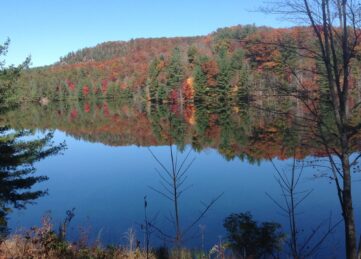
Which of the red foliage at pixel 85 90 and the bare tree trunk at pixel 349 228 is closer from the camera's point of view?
the bare tree trunk at pixel 349 228

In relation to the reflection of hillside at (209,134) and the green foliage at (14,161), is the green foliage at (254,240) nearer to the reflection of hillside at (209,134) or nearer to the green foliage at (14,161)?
the green foliage at (14,161)

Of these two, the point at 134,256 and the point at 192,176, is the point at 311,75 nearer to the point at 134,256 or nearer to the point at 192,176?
the point at 134,256

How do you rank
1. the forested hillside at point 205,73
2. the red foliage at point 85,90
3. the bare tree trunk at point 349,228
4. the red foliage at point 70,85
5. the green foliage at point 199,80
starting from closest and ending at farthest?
the bare tree trunk at point 349,228
the forested hillside at point 205,73
the green foliage at point 199,80
the red foliage at point 85,90
the red foliage at point 70,85

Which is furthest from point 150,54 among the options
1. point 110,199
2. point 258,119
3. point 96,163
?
point 110,199

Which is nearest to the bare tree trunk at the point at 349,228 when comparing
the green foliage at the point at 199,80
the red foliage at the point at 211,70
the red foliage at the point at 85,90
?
the red foliage at the point at 211,70

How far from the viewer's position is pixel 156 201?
17.2 m

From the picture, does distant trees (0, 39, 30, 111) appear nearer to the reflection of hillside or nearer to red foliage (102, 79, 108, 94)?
the reflection of hillside

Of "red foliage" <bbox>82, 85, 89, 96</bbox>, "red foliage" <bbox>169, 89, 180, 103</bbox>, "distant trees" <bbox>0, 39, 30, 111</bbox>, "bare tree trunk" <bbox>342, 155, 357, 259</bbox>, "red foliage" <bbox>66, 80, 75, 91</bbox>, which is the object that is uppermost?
"red foliage" <bbox>66, 80, 75, 91</bbox>

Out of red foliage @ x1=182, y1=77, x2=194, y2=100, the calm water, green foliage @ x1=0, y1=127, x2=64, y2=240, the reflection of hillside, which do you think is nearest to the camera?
the calm water

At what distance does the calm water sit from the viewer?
14016 mm

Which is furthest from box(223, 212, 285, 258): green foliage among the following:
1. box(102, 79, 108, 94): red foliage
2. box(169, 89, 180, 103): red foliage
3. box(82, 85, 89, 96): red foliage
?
box(82, 85, 89, 96): red foliage

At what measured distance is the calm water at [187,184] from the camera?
46.0 ft

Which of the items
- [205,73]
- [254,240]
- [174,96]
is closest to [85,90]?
[174,96]

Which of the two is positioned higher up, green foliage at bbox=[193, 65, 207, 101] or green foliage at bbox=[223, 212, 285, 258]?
green foliage at bbox=[193, 65, 207, 101]
